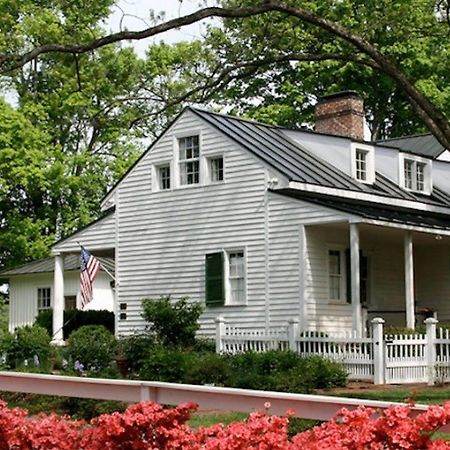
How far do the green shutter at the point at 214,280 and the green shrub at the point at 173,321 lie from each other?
184cm

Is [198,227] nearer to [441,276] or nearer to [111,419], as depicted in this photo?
[441,276]

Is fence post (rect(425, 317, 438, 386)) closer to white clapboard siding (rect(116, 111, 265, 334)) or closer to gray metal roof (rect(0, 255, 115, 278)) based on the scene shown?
white clapboard siding (rect(116, 111, 265, 334))

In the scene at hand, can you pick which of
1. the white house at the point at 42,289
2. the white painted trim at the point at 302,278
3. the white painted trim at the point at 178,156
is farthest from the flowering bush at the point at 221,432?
the white house at the point at 42,289

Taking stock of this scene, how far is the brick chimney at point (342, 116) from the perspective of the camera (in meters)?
30.9

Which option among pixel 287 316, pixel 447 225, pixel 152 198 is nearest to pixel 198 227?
pixel 152 198

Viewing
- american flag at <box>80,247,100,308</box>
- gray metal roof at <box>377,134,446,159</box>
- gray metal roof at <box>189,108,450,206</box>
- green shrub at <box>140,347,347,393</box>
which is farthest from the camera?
gray metal roof at <box>377,134,446,159</box>

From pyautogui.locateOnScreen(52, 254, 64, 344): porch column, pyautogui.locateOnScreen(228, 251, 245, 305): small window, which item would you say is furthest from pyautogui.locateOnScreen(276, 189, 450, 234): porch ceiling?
pyautogui.locateOnScreen(52, 254, 64, 344): porch column

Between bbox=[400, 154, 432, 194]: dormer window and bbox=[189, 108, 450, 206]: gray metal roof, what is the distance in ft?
1.45

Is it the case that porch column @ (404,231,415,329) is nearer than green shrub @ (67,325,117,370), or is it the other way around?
green shrub @ (67,325,117,370)

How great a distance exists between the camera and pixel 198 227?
27.2m

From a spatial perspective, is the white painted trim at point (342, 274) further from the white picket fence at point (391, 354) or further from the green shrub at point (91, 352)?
the green shrub at point (91, 352)

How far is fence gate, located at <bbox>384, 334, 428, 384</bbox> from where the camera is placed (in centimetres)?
2116

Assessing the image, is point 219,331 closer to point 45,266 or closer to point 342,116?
point 342,116

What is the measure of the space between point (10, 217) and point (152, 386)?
34.6 metres
